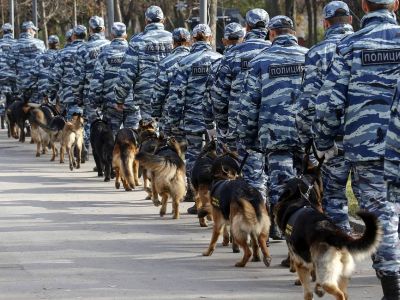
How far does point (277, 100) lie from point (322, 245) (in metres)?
3.12

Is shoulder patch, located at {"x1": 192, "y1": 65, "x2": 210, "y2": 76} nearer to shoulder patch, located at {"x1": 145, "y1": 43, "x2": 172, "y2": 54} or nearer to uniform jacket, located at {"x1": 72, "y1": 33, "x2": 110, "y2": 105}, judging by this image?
shoulder patch, located at {"x1": 145, "y1": 43, "x2": 172, "y2": 54}

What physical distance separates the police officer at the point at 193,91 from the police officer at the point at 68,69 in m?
6.63

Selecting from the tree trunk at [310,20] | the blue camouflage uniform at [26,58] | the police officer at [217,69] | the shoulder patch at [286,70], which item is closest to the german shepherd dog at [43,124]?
the blue camouflage uniform at [26,58]

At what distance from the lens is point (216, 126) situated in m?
14.1

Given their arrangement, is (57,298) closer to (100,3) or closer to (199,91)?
(199,91)

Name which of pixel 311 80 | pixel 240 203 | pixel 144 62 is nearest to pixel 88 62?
pixel 144 62

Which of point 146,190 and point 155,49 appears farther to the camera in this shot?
point 155,49

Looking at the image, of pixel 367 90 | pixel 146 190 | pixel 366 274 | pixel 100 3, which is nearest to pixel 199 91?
pixel 146 190

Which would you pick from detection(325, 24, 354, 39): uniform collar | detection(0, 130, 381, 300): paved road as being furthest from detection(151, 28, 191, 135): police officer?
detection(325, 24, 354, 39): uniform collar

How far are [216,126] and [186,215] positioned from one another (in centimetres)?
124

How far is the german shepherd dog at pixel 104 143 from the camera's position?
1823 centimetres

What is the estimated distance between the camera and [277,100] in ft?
36.8

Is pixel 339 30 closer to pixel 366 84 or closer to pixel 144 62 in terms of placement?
pixel 366 84

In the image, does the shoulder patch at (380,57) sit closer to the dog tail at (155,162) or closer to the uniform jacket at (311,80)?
the uniform jacket at (311,80)
